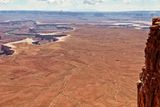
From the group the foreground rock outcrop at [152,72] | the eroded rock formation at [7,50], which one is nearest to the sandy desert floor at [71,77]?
the eroded rock formation at [7,50]

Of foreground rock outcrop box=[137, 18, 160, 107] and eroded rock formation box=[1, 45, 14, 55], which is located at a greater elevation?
foreground rock outcrop box=[137, 18, 160, 107]

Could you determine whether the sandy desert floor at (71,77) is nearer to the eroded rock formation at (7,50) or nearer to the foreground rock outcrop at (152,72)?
the eroded rock formation at (7,50)

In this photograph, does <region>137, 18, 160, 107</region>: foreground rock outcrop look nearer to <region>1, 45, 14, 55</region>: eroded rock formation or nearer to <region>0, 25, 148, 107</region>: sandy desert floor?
<region>0, 25, 148, 107</region>: sandy desert floor

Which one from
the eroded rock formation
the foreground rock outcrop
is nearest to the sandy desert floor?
the eroded rock formation

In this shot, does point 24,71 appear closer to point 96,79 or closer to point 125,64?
point 96,79

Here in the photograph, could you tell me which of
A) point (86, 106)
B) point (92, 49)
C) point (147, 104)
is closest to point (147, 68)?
point (147, 104)

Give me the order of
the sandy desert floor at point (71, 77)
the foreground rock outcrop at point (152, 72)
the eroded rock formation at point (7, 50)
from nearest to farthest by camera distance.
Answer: the foreground rock outcrop at point (152, 72), the sandy desert floor at point (71, 77), the eroded rock formation at point (7, 50)
